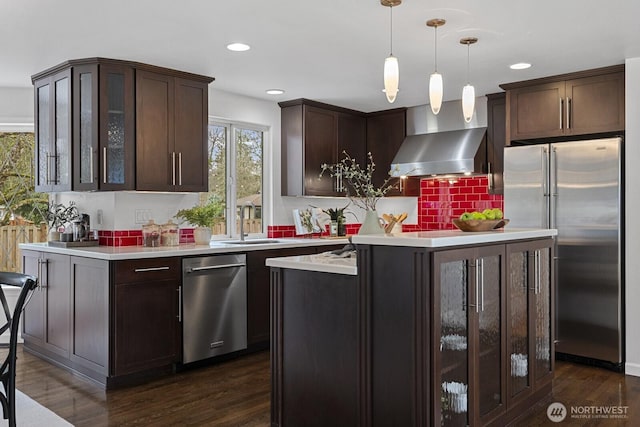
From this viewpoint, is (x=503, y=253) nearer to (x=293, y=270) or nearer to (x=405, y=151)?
(x=293, y=270)

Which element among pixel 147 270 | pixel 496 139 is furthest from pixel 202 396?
pixel 496 139

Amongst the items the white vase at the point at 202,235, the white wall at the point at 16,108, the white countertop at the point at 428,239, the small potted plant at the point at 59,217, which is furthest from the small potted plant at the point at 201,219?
the white countertop at the point at 428,239

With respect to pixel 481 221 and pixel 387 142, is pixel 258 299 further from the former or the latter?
pixel 387 142

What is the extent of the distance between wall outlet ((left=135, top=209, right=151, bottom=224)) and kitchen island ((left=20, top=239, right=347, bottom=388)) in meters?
0.33

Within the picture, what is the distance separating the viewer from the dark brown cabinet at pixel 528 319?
3.15m

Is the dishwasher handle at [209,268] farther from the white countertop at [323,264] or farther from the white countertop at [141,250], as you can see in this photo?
the white countertop at [323,264]

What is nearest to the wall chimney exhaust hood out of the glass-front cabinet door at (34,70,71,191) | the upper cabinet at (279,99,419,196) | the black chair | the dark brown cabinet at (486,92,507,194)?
the dark brown cabinet at (486,92,507,194)

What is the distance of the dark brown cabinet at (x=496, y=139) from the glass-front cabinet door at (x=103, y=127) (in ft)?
10.9

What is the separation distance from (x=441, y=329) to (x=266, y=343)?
2.61 m

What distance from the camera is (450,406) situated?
2.62m

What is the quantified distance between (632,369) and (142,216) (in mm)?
4077

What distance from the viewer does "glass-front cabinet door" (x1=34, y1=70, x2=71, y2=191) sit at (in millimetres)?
4312

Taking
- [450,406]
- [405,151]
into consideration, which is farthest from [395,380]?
[405,151]

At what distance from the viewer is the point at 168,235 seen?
4574 millimetres
